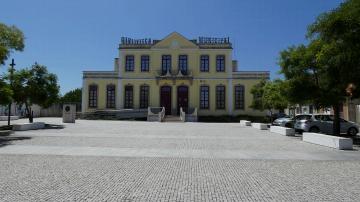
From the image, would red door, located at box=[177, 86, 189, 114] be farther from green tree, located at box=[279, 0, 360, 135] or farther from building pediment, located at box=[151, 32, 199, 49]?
green tree, located at box=[279, 0, 360, 135]

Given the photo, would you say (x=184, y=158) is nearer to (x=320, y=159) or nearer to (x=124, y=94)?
(x=320, y=159)

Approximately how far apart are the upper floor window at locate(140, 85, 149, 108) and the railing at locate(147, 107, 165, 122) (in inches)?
81.1

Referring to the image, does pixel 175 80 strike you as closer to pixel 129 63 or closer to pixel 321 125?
pixel 129 63

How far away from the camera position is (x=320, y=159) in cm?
1229

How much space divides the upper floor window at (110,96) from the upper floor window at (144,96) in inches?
136

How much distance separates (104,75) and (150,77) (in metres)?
5.70

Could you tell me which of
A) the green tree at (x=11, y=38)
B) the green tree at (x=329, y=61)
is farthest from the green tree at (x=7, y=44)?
the green tree at (x=329, y=61)

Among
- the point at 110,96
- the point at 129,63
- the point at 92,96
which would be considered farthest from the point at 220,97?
the point at 92,96

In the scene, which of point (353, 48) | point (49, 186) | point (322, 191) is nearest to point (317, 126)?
point (353, 48)

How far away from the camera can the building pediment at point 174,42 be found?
46.4m

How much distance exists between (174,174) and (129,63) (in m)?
38.7

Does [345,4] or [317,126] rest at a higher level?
[345,4]

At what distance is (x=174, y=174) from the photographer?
29.9ft

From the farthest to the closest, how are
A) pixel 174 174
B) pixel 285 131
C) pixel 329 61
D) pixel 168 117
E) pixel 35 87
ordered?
pixel 168 117, pixel 35 87, pixel 285 131, pixel 329 61, pixel 174 174
